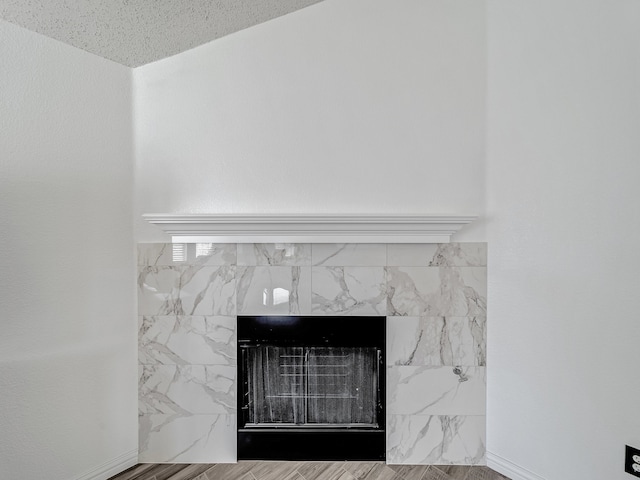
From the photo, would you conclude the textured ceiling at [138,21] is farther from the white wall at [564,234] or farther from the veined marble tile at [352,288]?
the veined marble tile at [352,288]

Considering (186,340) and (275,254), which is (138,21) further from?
→ (186,340)

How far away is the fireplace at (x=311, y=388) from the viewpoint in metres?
2.02

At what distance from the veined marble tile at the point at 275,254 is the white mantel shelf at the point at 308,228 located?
5cm

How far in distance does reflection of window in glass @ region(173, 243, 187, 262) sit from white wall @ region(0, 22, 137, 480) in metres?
0.25

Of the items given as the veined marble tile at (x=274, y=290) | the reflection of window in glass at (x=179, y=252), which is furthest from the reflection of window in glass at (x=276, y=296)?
the reflection of window in glass at (x=179, y=252)

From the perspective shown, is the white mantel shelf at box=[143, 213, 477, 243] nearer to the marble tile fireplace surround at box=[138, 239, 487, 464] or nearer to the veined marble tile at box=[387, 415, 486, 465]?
the marble tile fireplace surround at box=[138, 239, 487, 464]

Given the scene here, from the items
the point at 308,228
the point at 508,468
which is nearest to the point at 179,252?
the point at 308,228

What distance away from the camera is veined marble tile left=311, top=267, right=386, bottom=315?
203 cm

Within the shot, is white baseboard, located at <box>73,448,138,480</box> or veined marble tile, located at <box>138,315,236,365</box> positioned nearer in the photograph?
white baseboard, located at <box>73,448,138,480</box>

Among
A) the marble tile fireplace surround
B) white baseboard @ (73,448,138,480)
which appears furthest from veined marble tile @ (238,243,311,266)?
white baseboard @ (73,448,138,480)

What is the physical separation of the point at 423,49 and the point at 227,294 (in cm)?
178

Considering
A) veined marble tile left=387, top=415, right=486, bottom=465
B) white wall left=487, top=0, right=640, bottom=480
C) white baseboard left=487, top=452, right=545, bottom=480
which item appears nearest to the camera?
white wall left=487, top=0, right=640, bottom=480

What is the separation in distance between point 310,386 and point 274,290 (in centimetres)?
60

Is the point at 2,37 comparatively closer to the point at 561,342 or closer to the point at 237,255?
the point at 237,255
